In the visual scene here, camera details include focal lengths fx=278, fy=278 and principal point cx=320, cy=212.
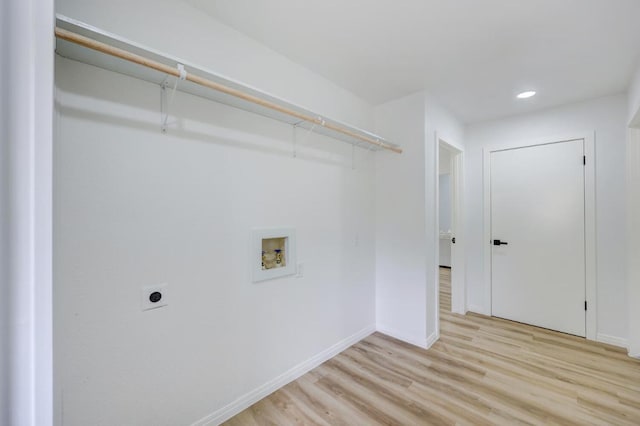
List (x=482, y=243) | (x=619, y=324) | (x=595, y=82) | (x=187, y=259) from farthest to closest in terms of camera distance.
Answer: (x=482, y=243) < (x=619, y=324) < (x=595, y=82) < (x=187, y=259)

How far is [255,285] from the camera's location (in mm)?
1916

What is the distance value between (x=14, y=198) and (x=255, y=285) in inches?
66.4

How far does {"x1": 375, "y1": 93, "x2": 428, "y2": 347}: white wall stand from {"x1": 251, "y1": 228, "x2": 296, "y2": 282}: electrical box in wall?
47.2 inches

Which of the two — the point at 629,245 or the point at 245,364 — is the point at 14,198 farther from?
the point at 629,245

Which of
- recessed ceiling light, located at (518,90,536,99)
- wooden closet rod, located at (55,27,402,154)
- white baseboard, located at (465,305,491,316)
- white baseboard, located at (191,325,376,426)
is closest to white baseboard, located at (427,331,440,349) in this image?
white baseboard, located at (191,325,376,426)

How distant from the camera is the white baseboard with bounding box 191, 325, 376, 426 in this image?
170 centimetres

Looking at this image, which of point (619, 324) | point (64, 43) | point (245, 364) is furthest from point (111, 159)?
point (619, 324)

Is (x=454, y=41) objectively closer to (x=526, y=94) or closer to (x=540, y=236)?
(x=526, y=94)

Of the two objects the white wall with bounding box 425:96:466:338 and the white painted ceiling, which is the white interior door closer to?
the white painted ceiling

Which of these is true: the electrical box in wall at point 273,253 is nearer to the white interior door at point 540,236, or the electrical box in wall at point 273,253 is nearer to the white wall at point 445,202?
the white interior door at point 540,236

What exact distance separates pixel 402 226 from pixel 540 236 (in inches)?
66.2

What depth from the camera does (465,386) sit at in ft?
6.81

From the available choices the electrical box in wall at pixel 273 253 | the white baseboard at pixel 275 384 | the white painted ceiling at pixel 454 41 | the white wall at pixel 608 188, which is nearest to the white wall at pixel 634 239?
the white wall at pixel 608 188

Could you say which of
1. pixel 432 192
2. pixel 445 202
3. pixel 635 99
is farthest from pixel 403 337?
pixel 445 202
